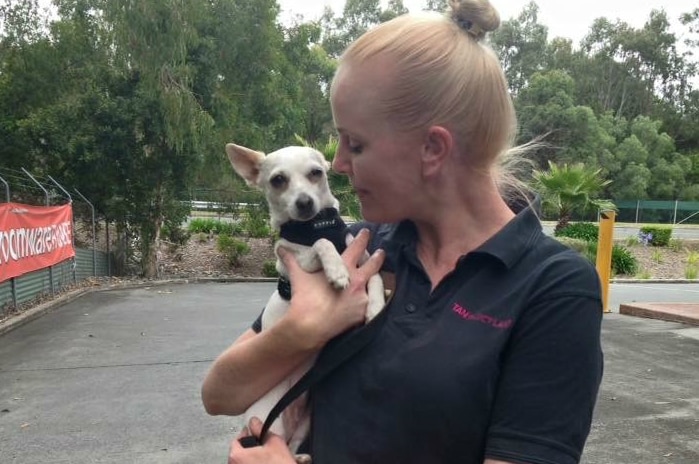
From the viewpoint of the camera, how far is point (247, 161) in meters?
2.76

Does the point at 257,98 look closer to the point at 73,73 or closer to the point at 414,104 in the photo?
the point at 73,73

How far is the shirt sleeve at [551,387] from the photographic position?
1186 millimetres

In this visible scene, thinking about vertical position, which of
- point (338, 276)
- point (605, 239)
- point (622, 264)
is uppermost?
point (338, 276)

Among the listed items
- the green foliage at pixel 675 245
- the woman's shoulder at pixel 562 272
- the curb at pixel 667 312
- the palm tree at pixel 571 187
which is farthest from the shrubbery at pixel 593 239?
the woman's shoulder at pixel 562 272

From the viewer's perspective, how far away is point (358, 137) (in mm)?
1387

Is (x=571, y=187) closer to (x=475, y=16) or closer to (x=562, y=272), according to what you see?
(x=475, y=16)

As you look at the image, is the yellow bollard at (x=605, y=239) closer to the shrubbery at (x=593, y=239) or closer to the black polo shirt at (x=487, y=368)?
the shrubbery at (x=593, y=239)

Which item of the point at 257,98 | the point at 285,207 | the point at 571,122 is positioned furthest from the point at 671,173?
the point at 285,207

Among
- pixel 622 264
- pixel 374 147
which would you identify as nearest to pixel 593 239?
pixel 622 264

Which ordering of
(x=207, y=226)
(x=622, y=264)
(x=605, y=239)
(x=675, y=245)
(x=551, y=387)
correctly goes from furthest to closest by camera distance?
(x=675, y=245) → (x=207, y=226) → (x=622, y=264) → (x=605, y=239) → (x=551, y=387)

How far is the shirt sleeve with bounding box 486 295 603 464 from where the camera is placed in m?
1.19

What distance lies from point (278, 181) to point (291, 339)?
121cm

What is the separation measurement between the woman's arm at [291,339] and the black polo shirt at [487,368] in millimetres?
142

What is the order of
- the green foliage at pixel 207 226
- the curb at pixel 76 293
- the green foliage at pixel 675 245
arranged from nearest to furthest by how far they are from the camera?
the curb at pixel 76 293, the green foliage at pixel 207 226, the green foliage at pixel 675 245
